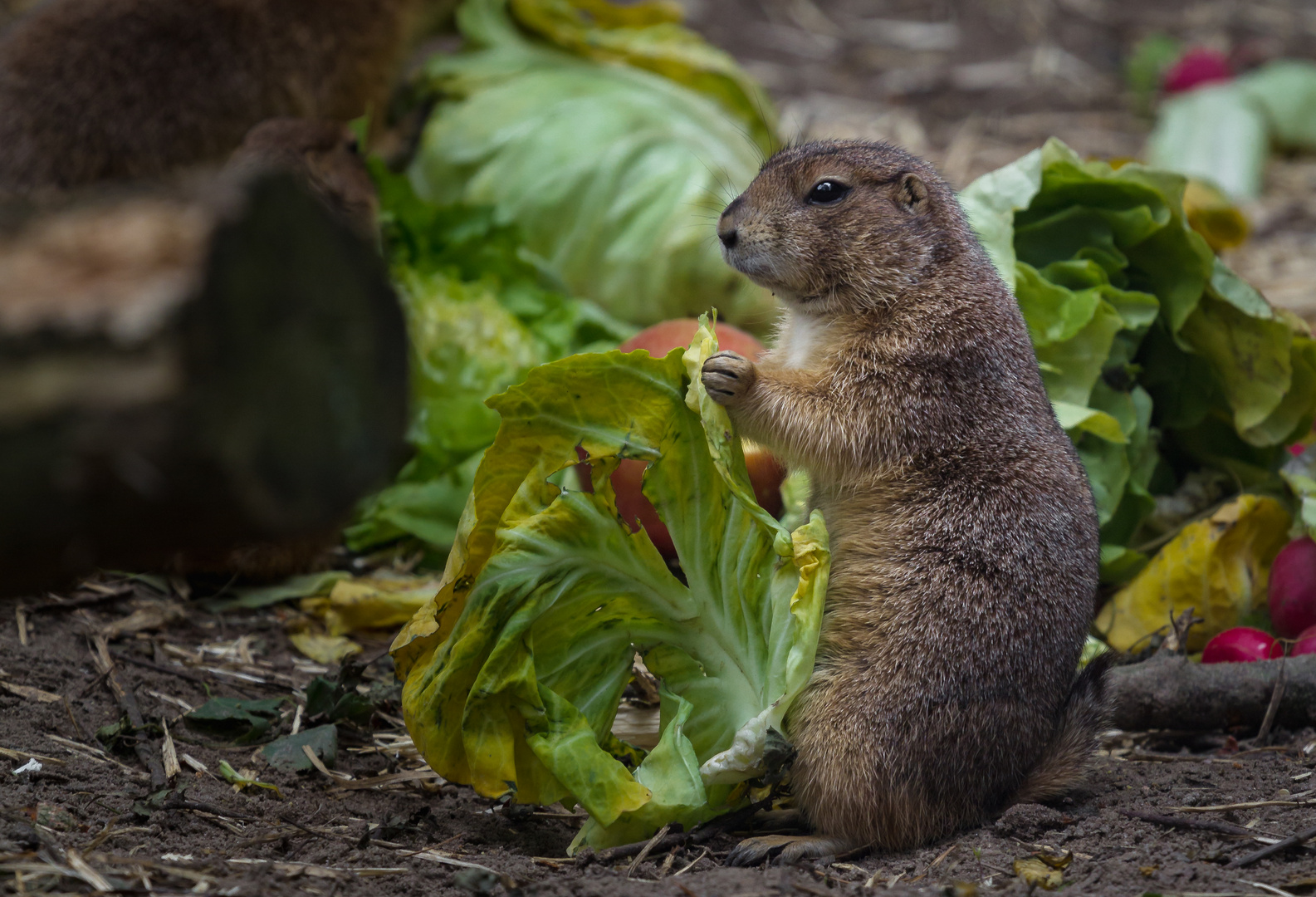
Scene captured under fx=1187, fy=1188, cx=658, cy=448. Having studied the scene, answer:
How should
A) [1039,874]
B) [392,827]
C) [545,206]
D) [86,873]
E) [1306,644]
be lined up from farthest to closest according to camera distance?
[545,206]
[1306,644]
[392,827]
[1039,874]
[86,873]

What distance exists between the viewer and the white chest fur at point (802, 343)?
291 centimetres

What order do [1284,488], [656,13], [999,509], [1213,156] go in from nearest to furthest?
[999,509] < [1284,488] < [656,13] < [1213,156]

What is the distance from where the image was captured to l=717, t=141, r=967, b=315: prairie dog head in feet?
9.41

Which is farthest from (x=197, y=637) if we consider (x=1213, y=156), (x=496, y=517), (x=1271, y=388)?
(x=1213, y=156)

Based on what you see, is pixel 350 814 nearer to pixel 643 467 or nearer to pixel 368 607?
pixel 368 607

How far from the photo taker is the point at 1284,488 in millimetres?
3871

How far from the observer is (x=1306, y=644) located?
3322 millimetres

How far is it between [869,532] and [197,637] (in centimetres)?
209

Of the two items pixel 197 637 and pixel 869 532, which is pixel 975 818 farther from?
pixel 197 637

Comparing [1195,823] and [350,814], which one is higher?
[1195,823]

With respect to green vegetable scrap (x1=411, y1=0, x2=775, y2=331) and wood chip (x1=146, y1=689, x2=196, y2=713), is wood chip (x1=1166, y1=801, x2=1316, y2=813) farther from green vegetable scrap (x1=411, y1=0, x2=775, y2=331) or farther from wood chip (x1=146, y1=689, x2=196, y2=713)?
green vegetable scrap (x1=411, y1=0, x2=775, y2=331)

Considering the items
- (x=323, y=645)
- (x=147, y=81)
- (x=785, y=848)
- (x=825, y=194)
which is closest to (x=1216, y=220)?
(x=825, y=194)

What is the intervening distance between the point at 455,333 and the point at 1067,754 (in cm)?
306

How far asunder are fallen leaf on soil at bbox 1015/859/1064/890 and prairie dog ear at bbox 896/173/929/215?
5.03ft
